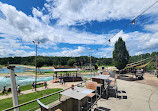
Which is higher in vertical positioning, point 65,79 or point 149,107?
point 149,107

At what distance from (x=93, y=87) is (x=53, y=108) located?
2.55 metres

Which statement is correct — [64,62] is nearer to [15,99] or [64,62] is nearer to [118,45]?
[118,45]

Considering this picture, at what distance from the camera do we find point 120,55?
30516mm

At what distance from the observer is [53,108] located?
3.09 metres

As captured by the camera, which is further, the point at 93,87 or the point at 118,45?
the point at 118,45

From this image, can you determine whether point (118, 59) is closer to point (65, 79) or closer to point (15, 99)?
point (65, 79)

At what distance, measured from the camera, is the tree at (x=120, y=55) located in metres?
30.0

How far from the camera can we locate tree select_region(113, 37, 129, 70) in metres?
30.0

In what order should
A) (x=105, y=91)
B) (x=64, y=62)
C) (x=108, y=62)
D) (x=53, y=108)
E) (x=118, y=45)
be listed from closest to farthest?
(x=53, y=108) → (x=105, y=91) → (x=118, y=45) → (x=108, y=62) → (x=64, y=62)

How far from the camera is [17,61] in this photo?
10731cm

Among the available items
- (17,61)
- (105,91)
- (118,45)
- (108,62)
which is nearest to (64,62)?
(108,62)

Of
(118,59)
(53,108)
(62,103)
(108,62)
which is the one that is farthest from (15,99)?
(108,62)

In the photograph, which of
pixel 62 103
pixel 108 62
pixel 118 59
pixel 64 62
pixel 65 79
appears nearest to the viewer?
pixel 62 103

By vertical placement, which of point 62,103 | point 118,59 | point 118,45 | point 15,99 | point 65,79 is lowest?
point 65,79
